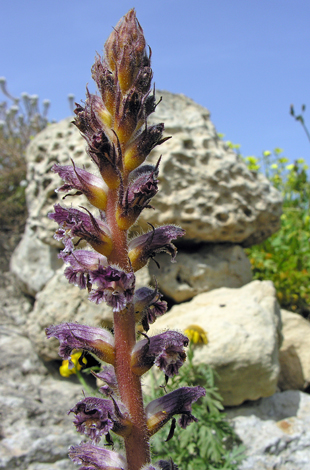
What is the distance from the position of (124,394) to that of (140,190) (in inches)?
41.1

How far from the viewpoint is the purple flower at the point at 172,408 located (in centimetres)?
204

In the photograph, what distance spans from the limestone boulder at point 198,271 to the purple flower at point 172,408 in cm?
375

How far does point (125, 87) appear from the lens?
209cm

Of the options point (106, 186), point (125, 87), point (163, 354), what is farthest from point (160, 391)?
point (125, 87)

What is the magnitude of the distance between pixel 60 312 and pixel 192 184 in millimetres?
2801

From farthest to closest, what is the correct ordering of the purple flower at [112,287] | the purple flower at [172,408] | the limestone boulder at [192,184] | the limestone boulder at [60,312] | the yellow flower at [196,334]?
the limestone boulder at [192,184], the limestone boulder at [60,312], the yellow flower at [196,334], the purple flower at [172,408], the purple flower at [112,287]

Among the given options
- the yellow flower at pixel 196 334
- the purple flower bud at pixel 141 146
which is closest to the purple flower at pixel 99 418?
the purple flower bud at pixel 141 146

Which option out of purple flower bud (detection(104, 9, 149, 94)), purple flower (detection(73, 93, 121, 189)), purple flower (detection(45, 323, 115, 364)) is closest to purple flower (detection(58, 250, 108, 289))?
purple flower (detection(45, 323, 115, 364))

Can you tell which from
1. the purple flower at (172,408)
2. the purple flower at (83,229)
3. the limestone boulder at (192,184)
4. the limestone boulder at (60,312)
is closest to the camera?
the purple flower at (83,229)

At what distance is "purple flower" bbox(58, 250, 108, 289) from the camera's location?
6.54 feet

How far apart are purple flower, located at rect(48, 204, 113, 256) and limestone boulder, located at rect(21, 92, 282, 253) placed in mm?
3736

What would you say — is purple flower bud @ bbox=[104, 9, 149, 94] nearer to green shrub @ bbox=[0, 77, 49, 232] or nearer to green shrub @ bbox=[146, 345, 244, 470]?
green shrub @ bbox=[146, 345, 244, 470]

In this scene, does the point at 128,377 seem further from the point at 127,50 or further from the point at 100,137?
the point at 127,50

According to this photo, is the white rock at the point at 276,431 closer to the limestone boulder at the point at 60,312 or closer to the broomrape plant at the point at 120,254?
the limestone boulder at the point at 60,312
